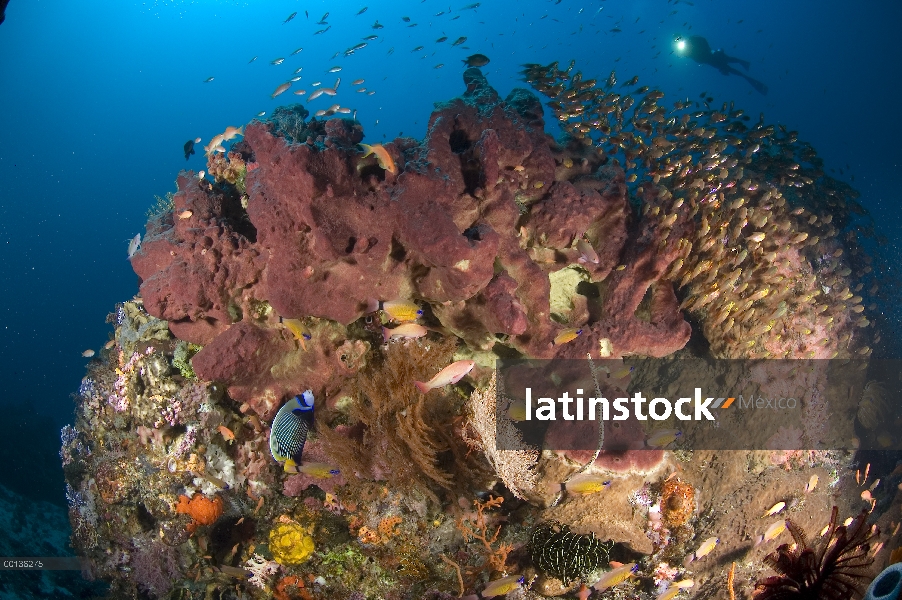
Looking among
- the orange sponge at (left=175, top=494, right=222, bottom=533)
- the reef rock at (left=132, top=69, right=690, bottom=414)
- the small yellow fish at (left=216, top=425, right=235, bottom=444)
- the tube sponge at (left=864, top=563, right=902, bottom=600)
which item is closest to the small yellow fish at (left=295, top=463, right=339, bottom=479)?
the reef rock at (left=132, top=69, right=690, bottom=414)

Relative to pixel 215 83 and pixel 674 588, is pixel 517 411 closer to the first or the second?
pixel 674 588

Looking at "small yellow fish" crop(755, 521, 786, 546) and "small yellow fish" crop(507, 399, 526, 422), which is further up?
"small yellow fish" crop(507, 399, 526, 422)

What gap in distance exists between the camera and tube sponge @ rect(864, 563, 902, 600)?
95.3 inches

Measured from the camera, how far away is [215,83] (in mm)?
113812

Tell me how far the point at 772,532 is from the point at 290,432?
5.83 m

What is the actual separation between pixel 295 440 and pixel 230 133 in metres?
4.85

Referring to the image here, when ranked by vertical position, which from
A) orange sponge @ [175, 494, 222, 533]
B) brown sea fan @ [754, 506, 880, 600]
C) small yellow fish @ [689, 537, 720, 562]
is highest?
orange sponge @ [175, 494, 222, 533]

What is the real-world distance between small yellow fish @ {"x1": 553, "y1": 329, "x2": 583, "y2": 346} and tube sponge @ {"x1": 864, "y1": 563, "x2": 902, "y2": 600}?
107 inches

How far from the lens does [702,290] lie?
532 centimetres

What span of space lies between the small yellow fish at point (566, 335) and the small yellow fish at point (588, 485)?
1.45 m

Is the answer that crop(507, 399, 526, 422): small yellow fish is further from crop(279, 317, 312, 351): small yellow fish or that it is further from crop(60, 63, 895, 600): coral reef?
crop(279, 317, 312, 351): small yellow fish

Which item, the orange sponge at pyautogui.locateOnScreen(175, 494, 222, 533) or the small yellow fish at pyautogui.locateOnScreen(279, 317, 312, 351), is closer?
the small yellow fish at pyautogui.locateOnScreen(279, 317, 312, 351)

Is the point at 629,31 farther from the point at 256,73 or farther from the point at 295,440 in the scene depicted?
the point at 295,440

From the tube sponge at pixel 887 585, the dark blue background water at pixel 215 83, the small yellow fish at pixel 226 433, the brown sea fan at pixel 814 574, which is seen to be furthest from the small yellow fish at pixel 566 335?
the dark blue background water at pixel 215 83
